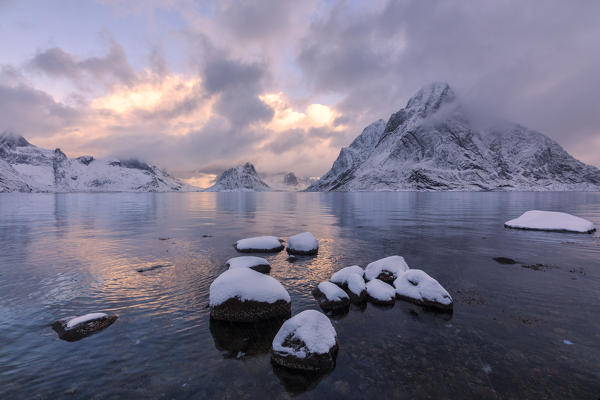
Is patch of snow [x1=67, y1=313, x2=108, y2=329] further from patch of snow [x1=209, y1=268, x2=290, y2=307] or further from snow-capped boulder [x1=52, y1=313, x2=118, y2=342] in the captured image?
patch of snow [x1=209, y1=268, x2=290, y2=307]

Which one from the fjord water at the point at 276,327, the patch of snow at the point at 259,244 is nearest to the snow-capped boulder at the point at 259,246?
the patch of snow at the point at 259,244

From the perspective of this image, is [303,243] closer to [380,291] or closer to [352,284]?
[352,284]

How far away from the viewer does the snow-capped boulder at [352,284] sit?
39.2 feet

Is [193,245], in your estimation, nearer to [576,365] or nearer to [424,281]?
[424,281]

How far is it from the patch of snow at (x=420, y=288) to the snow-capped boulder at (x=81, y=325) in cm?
1193

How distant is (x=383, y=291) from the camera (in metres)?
12.0

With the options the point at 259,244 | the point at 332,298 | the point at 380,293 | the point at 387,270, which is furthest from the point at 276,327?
the point at 259,244

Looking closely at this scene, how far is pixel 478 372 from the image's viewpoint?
7.23m

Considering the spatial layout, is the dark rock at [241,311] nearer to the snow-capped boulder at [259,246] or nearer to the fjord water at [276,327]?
the fjord water at [276,327]

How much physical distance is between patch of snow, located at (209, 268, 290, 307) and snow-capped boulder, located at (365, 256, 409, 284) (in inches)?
229

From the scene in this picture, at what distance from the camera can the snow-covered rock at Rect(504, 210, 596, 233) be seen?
28.5 meters

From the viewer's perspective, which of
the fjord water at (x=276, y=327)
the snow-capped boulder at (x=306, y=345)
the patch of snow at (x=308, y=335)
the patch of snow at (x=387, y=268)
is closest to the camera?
the fjord water at (x=276, y=327)

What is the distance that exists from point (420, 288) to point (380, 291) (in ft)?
5.79

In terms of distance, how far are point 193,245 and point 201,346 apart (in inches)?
622
